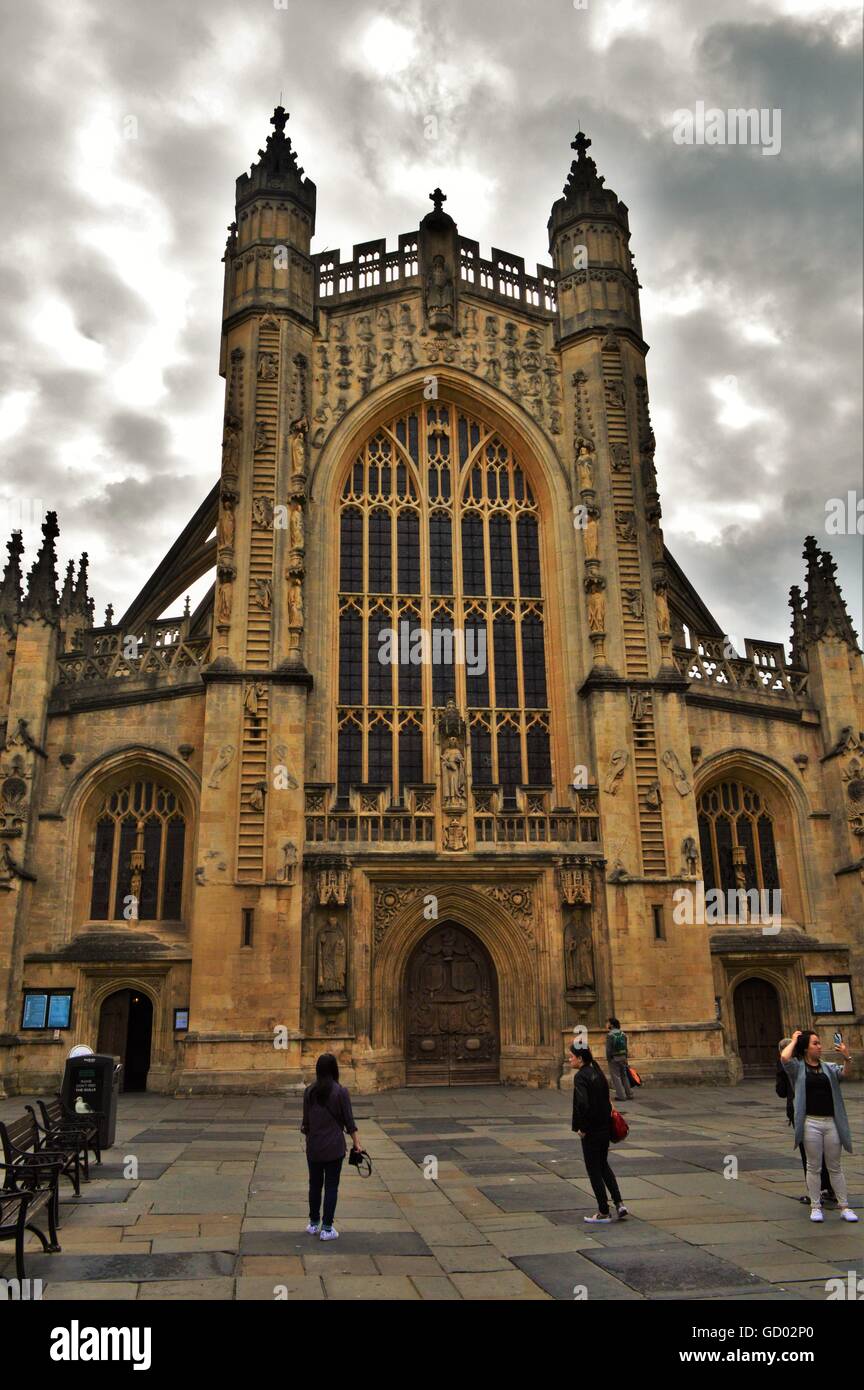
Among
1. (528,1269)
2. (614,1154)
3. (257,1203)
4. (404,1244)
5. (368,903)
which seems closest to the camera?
(528,1269)

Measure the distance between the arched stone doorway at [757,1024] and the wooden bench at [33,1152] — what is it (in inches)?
701

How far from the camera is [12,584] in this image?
84.6ft

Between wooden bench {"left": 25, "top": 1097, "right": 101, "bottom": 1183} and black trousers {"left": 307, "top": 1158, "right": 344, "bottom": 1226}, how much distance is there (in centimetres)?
326

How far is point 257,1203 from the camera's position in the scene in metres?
10.0

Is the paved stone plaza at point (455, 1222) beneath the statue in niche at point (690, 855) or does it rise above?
beneath

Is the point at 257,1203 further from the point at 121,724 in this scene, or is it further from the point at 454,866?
the point at 121,724

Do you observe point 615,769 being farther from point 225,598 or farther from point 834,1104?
point 834,1104

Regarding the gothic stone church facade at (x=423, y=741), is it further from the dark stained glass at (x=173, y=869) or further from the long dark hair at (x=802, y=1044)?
the long dark hair at (x=802, y=1044)

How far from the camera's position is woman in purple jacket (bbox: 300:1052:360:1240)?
8.53 metres

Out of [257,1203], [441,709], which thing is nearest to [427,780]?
[441,709]

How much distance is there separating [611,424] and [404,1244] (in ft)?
74.0

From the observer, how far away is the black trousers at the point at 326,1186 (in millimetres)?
8539

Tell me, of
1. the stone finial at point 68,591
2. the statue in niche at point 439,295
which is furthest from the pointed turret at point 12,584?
the statue in niche at point 439,295

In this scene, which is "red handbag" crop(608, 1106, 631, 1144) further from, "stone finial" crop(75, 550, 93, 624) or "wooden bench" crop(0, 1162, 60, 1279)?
"stone finial" crop(75, 550, 93, 624)
